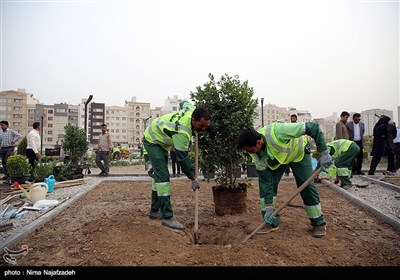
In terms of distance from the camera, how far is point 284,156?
12.7ft

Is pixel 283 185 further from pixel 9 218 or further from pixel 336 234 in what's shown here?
pixel 9 218

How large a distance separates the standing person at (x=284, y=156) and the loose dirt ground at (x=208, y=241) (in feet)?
0.93

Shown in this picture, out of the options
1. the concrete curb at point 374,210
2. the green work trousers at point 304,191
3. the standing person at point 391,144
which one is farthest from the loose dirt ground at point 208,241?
the standing person at point 391,144

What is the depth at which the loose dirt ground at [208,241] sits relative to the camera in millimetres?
3037

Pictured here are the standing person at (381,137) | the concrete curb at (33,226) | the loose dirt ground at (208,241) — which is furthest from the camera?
the standing person at (381,137)

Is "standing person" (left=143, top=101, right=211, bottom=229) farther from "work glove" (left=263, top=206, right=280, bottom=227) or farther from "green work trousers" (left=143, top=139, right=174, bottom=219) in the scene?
"work glove" (left=263, top=206, right=280, bottom=227)

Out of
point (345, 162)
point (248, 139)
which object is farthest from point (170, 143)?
point (345, 162)

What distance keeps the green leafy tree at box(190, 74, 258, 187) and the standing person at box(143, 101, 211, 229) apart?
1.47ft

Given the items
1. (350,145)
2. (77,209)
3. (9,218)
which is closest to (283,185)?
(350,145)

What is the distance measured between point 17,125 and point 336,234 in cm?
9540

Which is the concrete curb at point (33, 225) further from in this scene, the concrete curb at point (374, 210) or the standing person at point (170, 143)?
the concrete curb at point (374, 210)

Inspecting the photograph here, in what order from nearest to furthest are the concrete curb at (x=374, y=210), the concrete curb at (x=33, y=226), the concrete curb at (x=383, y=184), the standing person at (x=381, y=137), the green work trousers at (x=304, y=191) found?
1. the concrete curb at (x=33, y=226)
2. the green work trousers at (x=304, y=191)
3. the concrete curb at (x=374, y=210)
4. the concrete curb at (x=383, y=184)
5. the standing person at (x=381, y=137)

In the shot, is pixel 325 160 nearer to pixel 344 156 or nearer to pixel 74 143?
pixel 344 156
